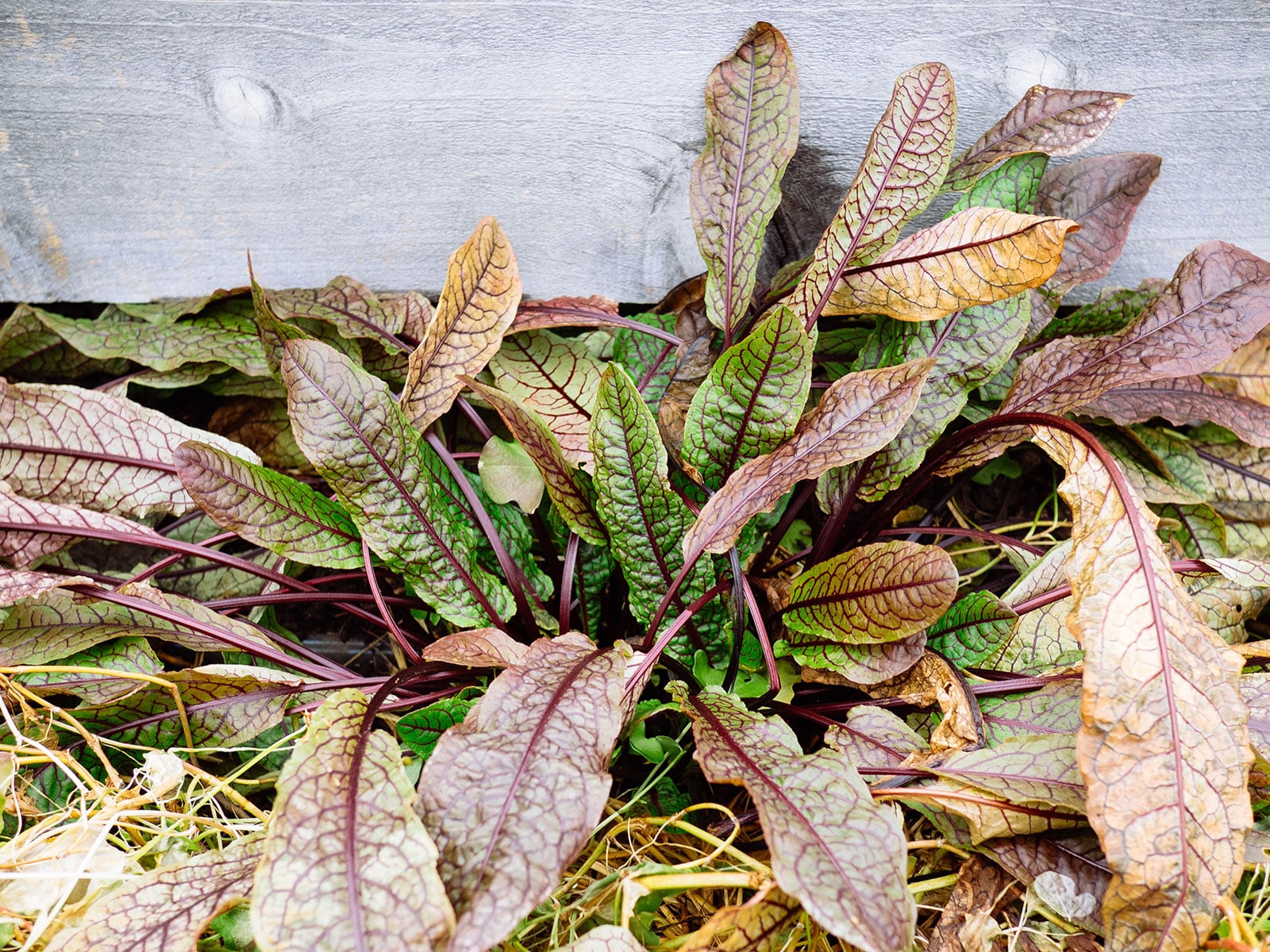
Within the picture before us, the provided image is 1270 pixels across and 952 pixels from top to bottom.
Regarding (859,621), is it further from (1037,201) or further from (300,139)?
(300,139)

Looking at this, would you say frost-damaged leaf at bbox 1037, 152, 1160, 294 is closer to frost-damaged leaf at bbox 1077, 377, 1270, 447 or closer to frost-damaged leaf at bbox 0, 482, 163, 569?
frost-damaged leaf at bbox 1077, 377, 1270, 447

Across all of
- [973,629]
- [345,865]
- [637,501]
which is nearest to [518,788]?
[345,865]

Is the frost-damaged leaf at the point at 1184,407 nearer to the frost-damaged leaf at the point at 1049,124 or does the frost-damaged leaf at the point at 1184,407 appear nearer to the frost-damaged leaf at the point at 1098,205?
the frost-damaged leaf at the point at 1098,205

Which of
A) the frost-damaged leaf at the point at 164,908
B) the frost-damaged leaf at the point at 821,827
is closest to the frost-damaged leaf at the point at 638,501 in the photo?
the frost-damaged leaf at the point at 821,827

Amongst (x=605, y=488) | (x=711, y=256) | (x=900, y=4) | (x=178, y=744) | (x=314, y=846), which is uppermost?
(x=900, y=4)

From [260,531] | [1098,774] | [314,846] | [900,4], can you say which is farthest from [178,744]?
[900,4]

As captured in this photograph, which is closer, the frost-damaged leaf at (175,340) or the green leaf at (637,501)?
the green leaf at (637,501)
